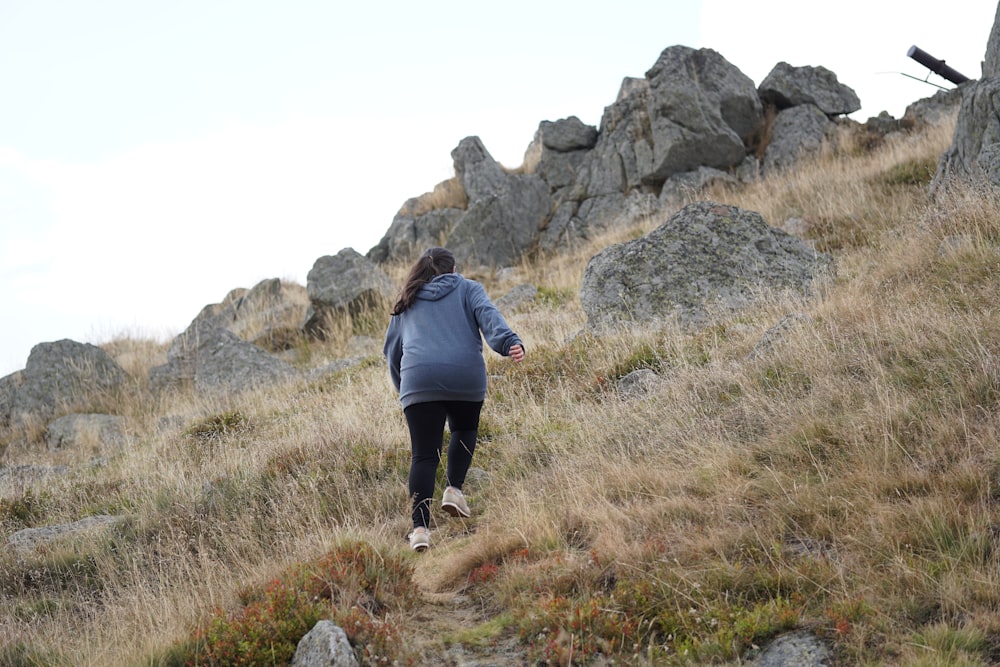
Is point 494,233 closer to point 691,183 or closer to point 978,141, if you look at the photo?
point 691,183

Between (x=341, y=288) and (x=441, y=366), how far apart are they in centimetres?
1152

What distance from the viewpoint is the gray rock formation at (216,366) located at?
1370 cm

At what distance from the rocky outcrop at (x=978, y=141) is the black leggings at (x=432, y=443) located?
6.80 m

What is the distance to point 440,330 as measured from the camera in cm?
554

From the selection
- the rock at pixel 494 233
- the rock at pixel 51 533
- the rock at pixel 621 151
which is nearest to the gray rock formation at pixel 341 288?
the rock at pixel 494 233

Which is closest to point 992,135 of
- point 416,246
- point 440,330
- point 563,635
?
point 440,330

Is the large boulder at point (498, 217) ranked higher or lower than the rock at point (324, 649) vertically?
higher

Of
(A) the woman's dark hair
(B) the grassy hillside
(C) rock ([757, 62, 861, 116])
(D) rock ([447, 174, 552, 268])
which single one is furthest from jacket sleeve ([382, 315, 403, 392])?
(C) rock ([757, 62, 861, 116])

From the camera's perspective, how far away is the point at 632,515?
4.64 m

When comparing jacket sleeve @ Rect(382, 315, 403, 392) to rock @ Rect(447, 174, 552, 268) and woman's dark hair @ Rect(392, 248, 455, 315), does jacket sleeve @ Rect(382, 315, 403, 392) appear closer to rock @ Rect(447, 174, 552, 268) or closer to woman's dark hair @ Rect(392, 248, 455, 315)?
woman's dark hair @ Rect(392, 248, 455, 315)

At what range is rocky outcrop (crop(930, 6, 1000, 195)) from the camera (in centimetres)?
921

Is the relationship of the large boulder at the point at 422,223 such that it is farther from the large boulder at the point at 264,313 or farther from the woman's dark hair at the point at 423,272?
the woman's dark hair at the point at 423,272

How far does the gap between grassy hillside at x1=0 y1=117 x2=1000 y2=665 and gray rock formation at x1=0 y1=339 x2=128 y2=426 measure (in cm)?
640

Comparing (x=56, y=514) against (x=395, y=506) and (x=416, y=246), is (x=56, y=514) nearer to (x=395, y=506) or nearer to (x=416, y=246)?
(x=395, y=506)
